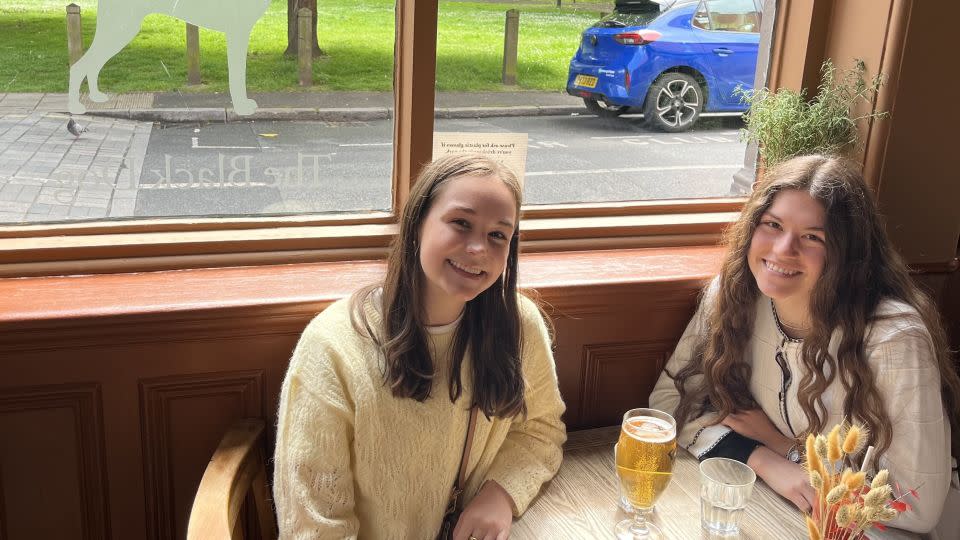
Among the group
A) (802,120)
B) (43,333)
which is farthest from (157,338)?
(802,120)

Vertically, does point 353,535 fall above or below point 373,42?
below

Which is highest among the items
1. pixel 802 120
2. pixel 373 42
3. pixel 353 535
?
pixel 373 42

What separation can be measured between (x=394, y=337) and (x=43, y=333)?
626 mm

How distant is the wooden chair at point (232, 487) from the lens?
136 cm

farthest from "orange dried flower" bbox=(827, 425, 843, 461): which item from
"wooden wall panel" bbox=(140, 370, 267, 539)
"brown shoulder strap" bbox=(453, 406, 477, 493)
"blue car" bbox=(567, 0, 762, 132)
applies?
"blue car" bbox=(567, 0, 762, 132)

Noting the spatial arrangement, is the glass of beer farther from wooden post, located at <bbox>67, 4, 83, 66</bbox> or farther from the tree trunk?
wooden post, located at <bbox>67, 4, 83, 66</bbox>

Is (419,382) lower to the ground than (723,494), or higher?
higher

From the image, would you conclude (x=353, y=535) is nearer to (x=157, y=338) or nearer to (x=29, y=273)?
(x=157, y=338)

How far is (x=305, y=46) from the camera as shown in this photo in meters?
1.89

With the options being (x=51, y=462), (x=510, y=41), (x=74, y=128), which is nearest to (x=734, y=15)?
(x=510, y=41)

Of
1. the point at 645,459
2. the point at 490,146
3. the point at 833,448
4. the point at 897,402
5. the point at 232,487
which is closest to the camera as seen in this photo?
the point at 833,448

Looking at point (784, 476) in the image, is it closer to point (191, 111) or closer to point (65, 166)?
point (191, 111)

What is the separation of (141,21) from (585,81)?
1042 millimetres

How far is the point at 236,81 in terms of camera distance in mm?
1848
